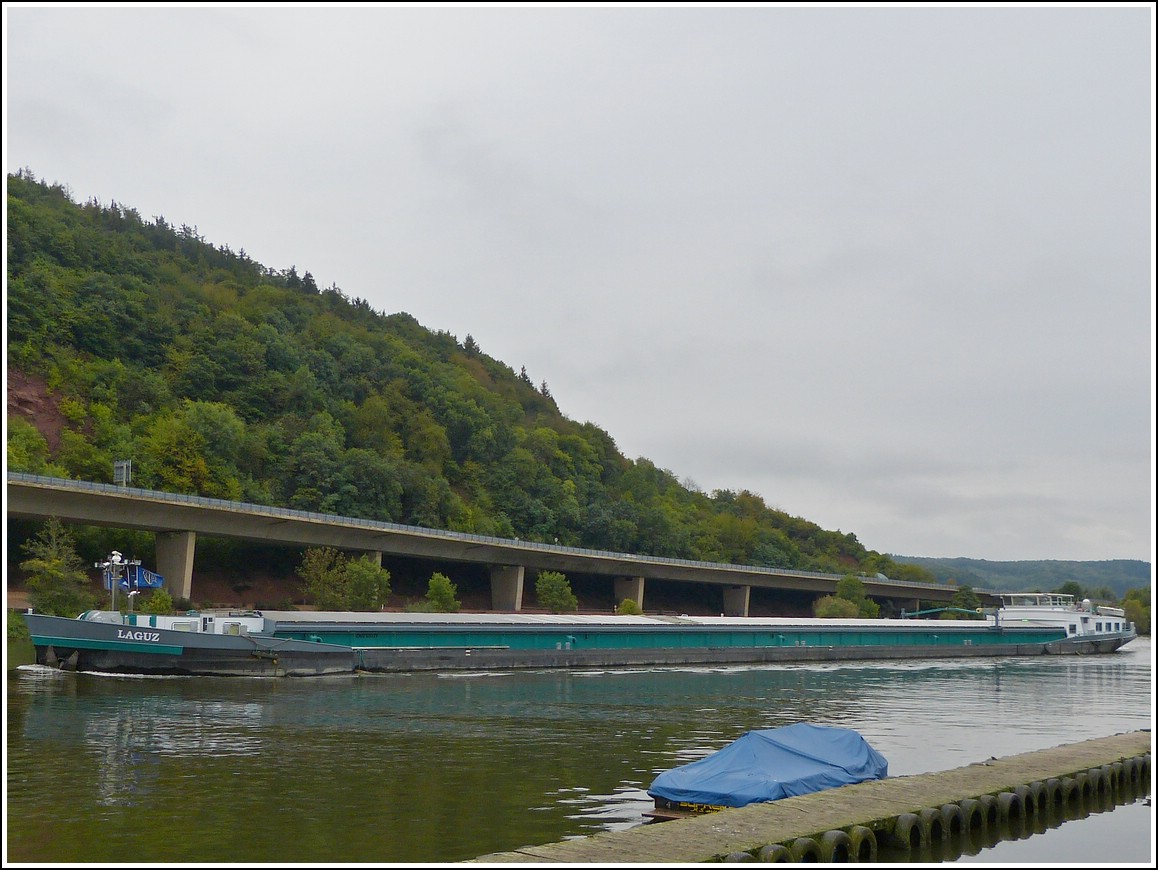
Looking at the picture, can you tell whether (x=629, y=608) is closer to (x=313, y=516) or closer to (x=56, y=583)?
(x=313, y=516)

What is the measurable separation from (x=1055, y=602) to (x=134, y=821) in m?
106

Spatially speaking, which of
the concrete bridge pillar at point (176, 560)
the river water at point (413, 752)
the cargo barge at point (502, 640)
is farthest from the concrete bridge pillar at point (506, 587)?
the river water at point (413, 752)

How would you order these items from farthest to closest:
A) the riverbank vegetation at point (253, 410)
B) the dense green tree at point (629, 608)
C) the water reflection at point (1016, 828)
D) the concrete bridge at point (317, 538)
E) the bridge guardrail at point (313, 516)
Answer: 1. the dense green tree at point (629, 608)
2. the riverbank vegetation at point (253, 410)
3. the concrete bridge at point (317, 538)
4. the bridge guardrail at point (313, 516)
5. the water reflection at point (1016, 828)

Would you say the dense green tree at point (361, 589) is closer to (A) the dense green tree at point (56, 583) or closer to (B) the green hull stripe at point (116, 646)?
(A) the dense green tree at point (56, 583)

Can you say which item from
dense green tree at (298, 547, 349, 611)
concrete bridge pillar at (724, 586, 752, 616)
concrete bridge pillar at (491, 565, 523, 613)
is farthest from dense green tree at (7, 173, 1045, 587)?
dense green tree at (298, 547, 349, 611)

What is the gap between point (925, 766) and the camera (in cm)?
2698

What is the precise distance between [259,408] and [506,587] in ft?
114

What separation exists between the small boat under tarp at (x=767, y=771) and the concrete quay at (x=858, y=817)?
0.50 m

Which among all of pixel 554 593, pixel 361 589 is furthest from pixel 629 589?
pixel 361 589

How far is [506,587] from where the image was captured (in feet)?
337

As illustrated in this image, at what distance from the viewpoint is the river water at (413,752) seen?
18031mm

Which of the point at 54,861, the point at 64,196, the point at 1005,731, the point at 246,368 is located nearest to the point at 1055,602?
the point at 1005,731

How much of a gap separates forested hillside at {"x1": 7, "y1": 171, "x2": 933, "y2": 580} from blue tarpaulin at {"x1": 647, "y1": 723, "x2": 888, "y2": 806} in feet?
241

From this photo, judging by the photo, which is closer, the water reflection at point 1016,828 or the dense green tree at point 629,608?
the water reflection at point 1016,828
